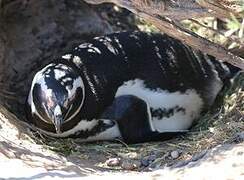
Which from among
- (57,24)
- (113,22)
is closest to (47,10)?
(57,24)

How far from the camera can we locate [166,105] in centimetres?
278

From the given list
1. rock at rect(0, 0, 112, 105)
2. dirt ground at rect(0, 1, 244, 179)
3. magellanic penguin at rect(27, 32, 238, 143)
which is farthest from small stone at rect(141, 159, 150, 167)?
rock at rect(0, 0, 112, 105)

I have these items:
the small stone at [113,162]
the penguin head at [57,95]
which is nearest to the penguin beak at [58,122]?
the penguin head at [57,95]

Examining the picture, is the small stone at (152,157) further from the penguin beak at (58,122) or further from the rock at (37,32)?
the rock at (37,32)

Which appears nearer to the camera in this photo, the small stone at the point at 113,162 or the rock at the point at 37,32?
the small stone at the point at 113,162

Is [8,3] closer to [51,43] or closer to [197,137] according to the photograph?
[51,43]

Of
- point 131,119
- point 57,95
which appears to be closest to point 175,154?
point 131,119

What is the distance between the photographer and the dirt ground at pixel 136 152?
80.4 inches

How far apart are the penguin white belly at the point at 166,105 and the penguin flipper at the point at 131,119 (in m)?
0.02

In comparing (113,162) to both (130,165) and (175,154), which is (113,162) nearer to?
(130,165)

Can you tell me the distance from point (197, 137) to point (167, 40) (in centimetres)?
49

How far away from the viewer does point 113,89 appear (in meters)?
2.70

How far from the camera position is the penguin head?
95.8 inches

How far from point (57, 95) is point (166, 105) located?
53 centimetres
